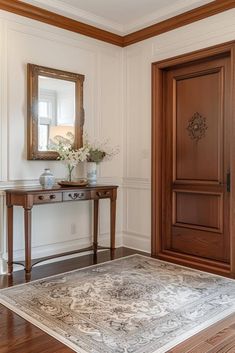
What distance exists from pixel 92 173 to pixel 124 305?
1.80m

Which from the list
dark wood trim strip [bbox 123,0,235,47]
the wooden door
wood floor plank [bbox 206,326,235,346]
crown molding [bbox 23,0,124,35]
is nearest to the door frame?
the wooden door

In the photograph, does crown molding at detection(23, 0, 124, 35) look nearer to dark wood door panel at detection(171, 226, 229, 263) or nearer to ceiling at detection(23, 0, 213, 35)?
ceiling at detection(23, 0, 213, 35)

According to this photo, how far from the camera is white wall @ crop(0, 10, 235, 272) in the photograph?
3557 millimetres

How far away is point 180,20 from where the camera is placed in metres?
3.83

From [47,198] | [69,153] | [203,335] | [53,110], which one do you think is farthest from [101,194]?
[203,335]

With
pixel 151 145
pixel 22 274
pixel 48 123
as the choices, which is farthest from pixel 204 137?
pixel 22 274

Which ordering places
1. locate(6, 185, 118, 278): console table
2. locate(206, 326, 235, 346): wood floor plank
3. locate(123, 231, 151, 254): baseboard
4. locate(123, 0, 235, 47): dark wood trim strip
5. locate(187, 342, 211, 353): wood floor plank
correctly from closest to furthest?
locate(187, 342, 211, 353): wood floor plank, locate(206, 326, 235, 346): wood floor plank, locate(6, 185, 118, 278): console table, locate(123, 0, 235, 47): dark wood trim strip, locate(123, 231, 151, 254): baseboard

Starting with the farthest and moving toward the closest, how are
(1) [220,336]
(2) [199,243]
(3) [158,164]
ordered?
1. (3) [158,164]
2. (2) [199,243]
3. (1) [220,336]

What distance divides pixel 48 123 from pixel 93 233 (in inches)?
59.1

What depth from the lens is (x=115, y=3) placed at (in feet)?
12.2

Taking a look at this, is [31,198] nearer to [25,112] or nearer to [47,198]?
[47,198]

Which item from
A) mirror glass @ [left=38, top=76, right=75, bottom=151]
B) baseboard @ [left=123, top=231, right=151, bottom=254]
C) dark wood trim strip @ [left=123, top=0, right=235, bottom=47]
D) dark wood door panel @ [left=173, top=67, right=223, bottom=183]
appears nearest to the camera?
dark wood trim strip @ [left=123, top=0, right=235, bottom=47]

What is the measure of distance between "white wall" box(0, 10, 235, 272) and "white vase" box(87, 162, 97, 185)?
0.32 m

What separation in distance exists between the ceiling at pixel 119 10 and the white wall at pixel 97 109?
0.72 feet
